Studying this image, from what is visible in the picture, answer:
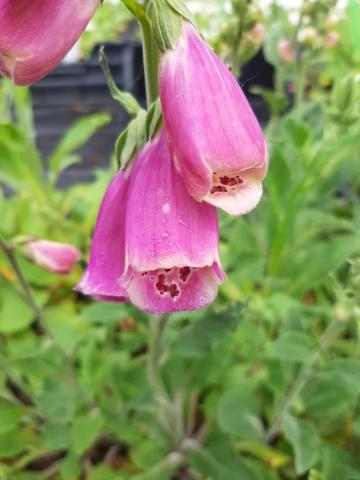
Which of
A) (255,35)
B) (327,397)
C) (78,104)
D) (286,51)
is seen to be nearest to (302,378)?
(327,397)

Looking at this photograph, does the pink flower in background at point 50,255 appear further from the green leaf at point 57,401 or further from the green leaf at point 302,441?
the green leaf at point 302,441

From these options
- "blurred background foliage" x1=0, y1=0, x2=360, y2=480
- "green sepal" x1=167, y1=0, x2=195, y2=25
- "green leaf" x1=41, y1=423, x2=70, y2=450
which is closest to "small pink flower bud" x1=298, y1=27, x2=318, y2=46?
"blurred background foliage" x1=0, y1=0, x2=360, y2=480

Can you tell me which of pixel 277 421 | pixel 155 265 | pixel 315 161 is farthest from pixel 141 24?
pixel 277 421

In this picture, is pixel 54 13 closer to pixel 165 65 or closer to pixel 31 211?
pixel 165 65

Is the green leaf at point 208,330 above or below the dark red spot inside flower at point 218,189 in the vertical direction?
below

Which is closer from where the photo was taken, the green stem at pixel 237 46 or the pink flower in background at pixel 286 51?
the green stem at pixel 237 46

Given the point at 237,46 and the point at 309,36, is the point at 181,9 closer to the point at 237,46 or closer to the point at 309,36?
the point at 237,46

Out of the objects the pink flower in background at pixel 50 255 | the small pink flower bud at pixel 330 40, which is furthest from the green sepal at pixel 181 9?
the small pink flower bud at pixel 330 40
